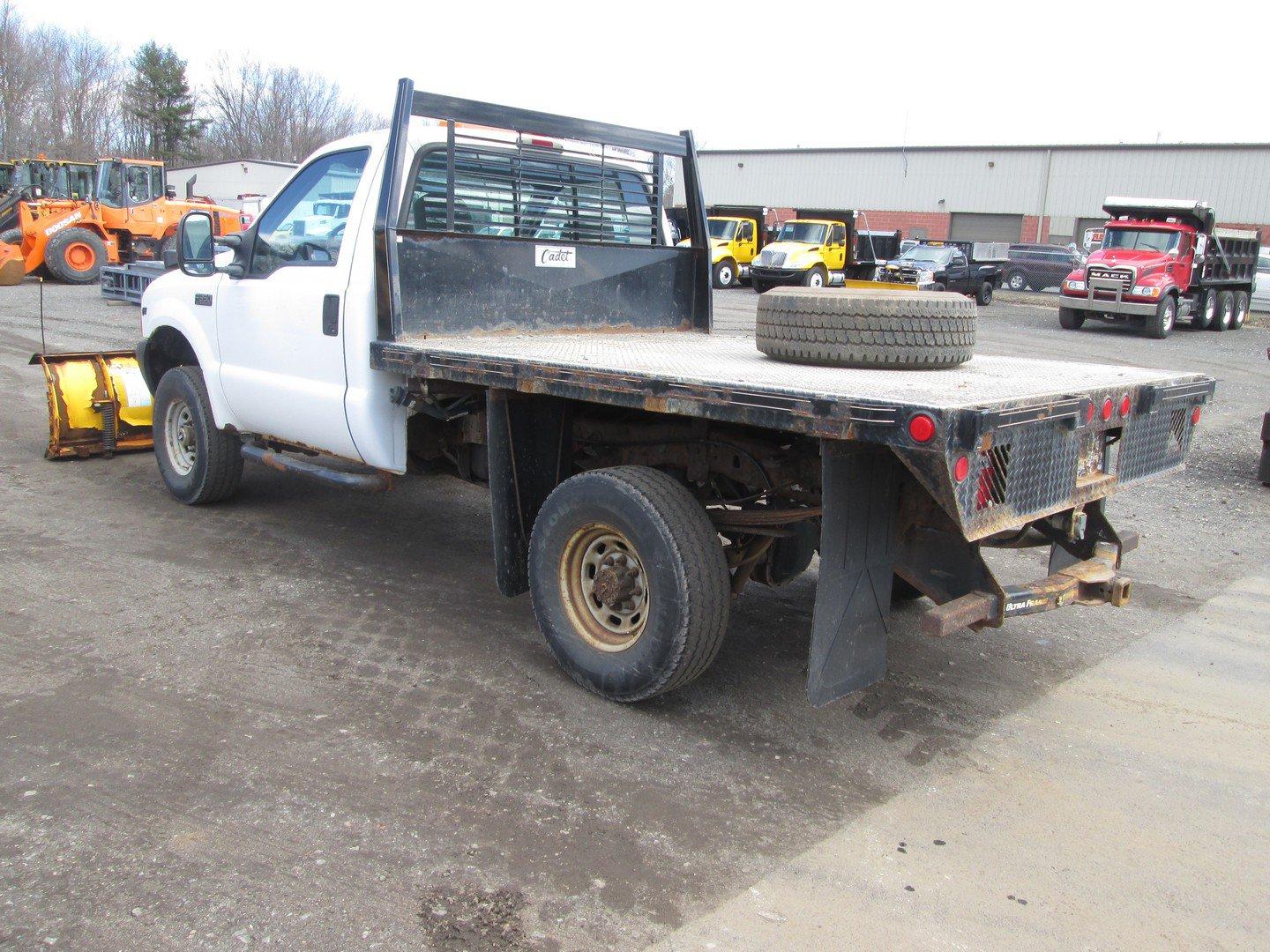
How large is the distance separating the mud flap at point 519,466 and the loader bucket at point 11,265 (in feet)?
65.6

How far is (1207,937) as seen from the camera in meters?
2.83

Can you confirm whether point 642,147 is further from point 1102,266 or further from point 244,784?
point 1102,266

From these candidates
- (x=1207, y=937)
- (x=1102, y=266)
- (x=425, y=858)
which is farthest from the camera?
(x=1102, y=266)

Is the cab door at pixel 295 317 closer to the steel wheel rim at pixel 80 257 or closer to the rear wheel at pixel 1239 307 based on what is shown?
the steel wheel rim at pixel 80 257

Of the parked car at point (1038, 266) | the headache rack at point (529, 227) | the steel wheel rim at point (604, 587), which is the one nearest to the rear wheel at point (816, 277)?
the parked car at point (1038, 266)

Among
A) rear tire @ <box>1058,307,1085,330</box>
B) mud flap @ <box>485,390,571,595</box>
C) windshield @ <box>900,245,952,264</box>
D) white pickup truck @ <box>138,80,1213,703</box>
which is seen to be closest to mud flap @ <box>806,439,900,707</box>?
white pickup truck @ <box>138,80,1213,703</box>

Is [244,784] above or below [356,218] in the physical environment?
below

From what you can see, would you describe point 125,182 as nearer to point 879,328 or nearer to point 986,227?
point 879,328

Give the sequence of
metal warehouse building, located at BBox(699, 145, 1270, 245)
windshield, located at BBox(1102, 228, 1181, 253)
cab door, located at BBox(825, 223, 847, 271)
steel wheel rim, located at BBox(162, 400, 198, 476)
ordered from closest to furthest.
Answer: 1. steel wheel rim, located at BBox(162, 400, 198, 476)
2. windshield, located at BBox(1102, 228, 1181, 253)
3. cab door, located at BBox(825, 223, 847, 271)
4. metal warehouse building, located at BBox(699, 145, 1270, 245)

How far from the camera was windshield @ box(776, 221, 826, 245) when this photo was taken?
94.0 ft

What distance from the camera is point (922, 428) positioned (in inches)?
Answer: 118

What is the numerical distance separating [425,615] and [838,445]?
2.53 meters

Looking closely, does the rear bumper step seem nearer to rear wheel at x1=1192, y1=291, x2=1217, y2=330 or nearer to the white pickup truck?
→ the white pickup truck

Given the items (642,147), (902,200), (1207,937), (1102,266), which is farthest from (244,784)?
(902,200)
